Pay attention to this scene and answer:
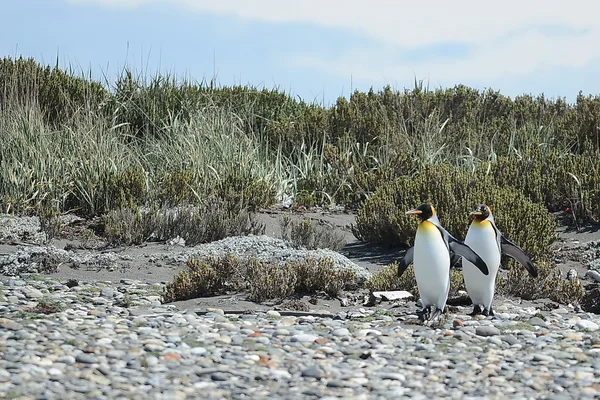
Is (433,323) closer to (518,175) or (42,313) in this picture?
(42,313)

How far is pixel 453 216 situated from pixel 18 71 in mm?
9692

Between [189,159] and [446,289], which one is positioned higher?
[189,159]

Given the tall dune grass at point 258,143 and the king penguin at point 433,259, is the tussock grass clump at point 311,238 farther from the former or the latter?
the king penguin at point 433,259

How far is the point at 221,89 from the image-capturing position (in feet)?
56.6

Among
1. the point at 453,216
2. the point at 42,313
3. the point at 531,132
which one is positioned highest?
the point at 531,132

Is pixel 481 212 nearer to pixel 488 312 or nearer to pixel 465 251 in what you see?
pixel 465 251

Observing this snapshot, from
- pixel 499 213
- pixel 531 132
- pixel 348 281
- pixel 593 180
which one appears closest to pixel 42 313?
pixel 348 281

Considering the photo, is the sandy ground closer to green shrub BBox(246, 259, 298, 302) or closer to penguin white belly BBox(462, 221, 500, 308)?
green shrub BBox(246, 259, 298, 302)

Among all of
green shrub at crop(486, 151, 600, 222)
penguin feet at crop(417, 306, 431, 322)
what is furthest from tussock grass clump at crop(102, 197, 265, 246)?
penguin feet at crop(417, 306, 431, 322)

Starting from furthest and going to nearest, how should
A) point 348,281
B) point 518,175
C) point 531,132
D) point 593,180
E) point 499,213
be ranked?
1. point 531,132
2. point 518,175
3. point 593,180
4. point 499,213
5. point 348,281

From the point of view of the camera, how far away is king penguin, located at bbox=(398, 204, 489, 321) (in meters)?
6.05

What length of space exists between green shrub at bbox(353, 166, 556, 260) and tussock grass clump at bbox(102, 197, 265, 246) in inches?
54.4

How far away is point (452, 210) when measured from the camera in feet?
32.4

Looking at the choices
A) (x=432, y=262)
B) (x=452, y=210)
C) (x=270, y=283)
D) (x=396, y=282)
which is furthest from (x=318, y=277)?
(x=452, y=210)
